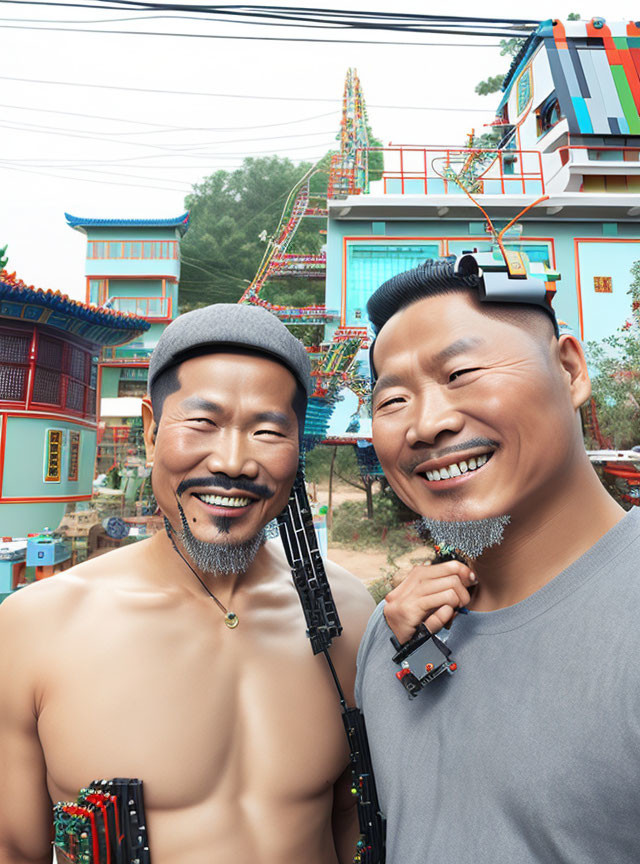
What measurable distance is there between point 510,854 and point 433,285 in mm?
1238

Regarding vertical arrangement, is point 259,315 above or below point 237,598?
above

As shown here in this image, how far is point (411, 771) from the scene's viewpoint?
1.25m

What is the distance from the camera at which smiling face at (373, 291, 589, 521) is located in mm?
1160

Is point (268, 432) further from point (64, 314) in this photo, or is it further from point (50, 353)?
point (50, 353)

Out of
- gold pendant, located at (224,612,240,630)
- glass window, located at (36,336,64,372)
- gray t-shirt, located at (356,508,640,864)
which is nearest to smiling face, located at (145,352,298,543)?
gold pendant, located at (224,612,240,630)

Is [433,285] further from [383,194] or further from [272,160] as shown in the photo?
[272,160]

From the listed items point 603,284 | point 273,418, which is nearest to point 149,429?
point 273,418

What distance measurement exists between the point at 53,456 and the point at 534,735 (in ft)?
35.8

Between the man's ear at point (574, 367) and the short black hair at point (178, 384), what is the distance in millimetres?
838

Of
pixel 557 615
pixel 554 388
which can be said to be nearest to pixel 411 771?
pixel 557 615

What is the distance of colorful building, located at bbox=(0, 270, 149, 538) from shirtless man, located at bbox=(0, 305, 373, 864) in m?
9.31

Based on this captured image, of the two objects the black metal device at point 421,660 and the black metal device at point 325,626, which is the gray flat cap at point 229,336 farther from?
the black metal device at point 421,660

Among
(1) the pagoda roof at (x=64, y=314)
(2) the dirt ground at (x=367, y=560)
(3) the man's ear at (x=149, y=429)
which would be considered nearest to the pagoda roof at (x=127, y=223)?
(1) the pagoda roof at (x=64, y=314)

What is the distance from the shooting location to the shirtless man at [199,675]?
151 centimetres
